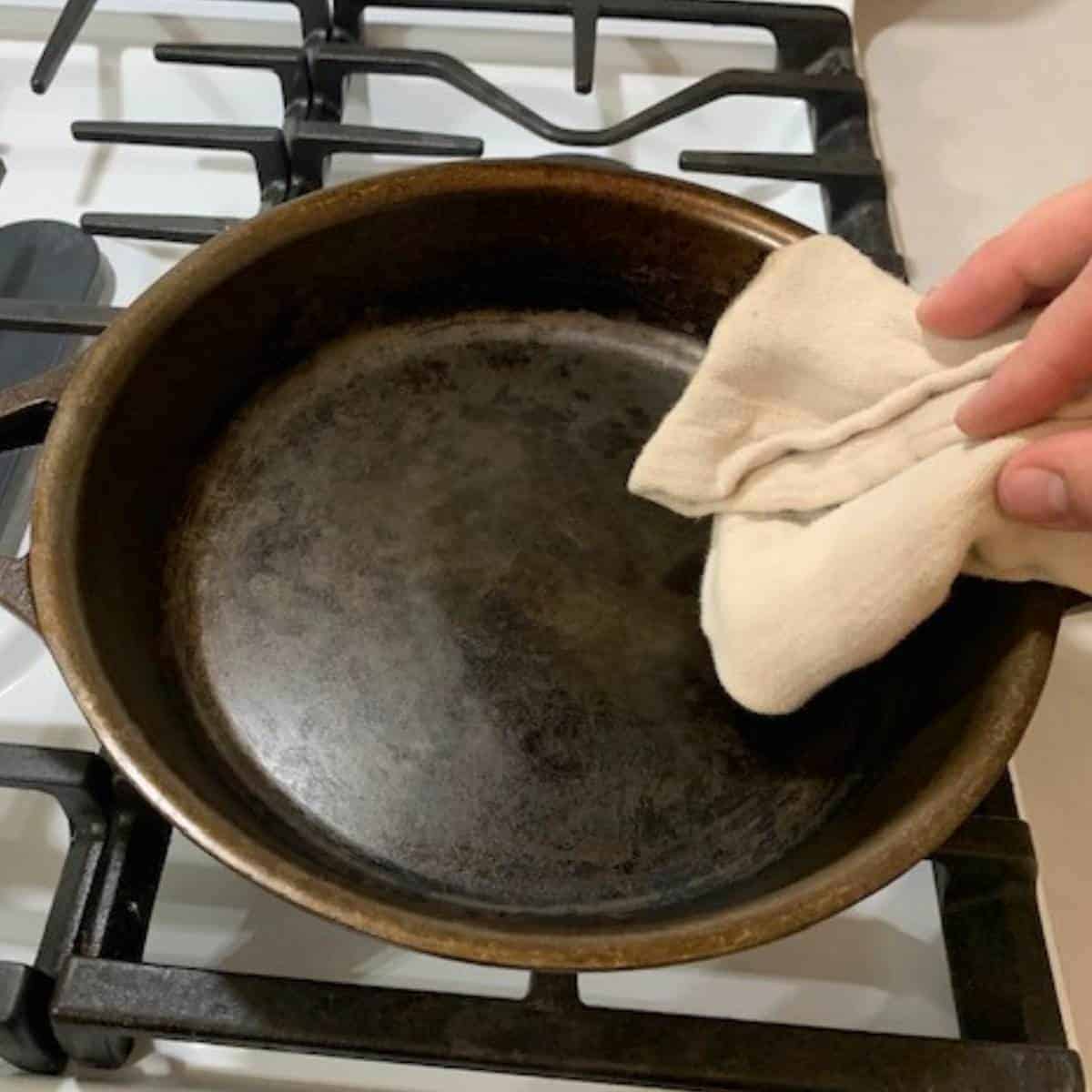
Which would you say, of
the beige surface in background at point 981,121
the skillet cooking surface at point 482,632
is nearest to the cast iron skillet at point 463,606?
the skillet cooking surface at point 482,632

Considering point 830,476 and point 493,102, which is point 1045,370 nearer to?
point 830,476

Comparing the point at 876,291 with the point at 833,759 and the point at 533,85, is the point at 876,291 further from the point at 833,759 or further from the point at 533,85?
the point at 533,85

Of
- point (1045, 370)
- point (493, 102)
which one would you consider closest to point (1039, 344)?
point (1045, 370)

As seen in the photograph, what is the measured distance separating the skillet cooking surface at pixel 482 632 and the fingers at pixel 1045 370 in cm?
15

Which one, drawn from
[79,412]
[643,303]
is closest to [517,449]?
[643,303]

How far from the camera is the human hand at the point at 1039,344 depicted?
39 centimetres

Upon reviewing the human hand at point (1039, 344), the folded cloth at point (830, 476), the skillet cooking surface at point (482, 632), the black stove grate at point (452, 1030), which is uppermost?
the human hand at point (1039, 344)

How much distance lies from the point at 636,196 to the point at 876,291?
0.40 feet

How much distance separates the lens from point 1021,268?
443mm

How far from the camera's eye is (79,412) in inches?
18.1

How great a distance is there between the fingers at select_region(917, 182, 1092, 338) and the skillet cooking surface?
6.0 inches

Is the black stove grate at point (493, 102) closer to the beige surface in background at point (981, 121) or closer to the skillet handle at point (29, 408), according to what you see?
the beige surface in background at point (981, 121)

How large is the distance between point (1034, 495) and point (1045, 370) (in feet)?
0.12

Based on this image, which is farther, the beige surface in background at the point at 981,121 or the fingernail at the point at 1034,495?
the beige surface in background at the point at 981,121
